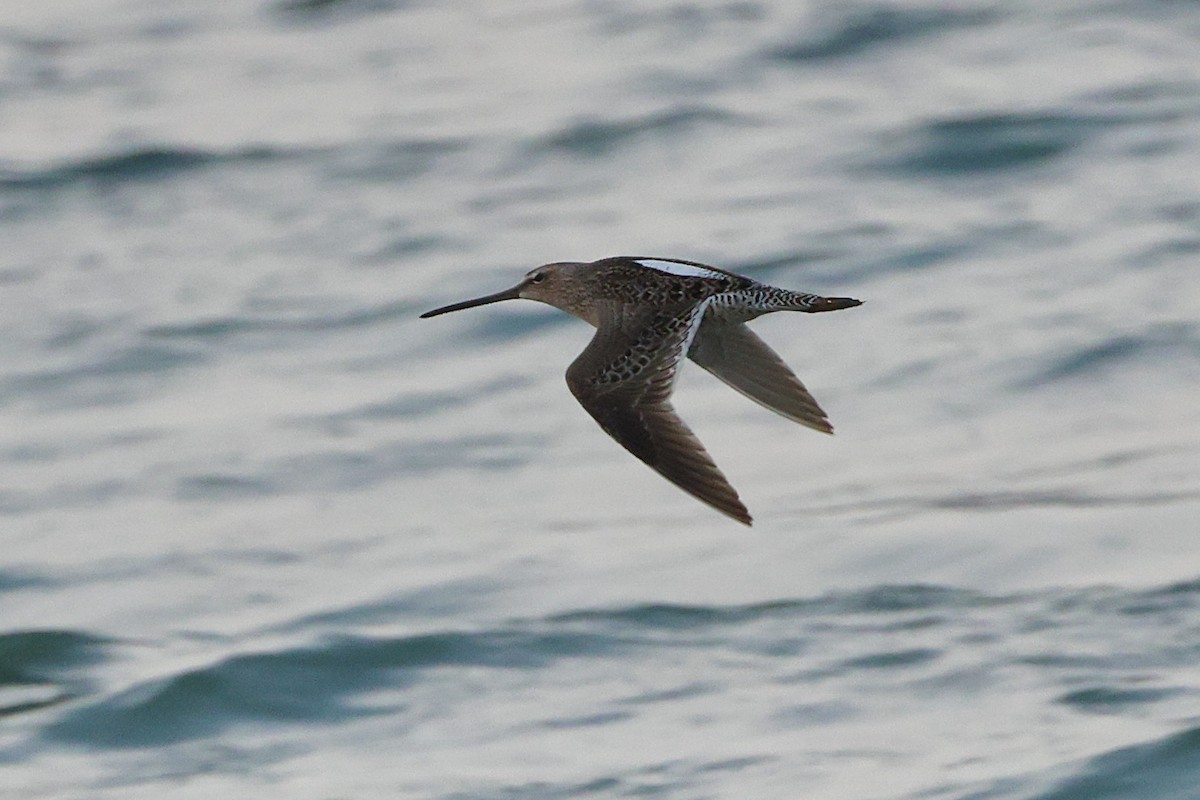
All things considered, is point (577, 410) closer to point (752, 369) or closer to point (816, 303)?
point (752, 369)

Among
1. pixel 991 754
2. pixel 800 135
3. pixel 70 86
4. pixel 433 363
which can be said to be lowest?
pixel 991 754

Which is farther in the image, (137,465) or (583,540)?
(137,465)

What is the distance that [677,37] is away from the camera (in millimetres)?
19625

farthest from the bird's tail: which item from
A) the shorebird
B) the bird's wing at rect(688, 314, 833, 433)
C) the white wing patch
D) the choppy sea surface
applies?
the choppy sea surface

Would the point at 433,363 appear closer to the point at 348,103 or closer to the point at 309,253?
the point at 309,253

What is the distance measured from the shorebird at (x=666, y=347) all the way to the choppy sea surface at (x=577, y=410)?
2396 mm

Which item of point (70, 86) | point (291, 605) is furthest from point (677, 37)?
point (291, 605)

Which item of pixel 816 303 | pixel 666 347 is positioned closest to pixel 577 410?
pixel 666 347

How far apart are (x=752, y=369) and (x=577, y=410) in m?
5.99

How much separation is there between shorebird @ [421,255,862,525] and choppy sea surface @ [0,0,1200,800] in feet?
7.86

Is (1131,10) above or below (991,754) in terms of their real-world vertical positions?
above

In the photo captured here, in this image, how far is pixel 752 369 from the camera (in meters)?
8.14

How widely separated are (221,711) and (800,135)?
26.2 feet

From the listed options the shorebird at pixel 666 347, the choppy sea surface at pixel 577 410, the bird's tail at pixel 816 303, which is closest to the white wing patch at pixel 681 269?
the shorebird at pixel 666 347
